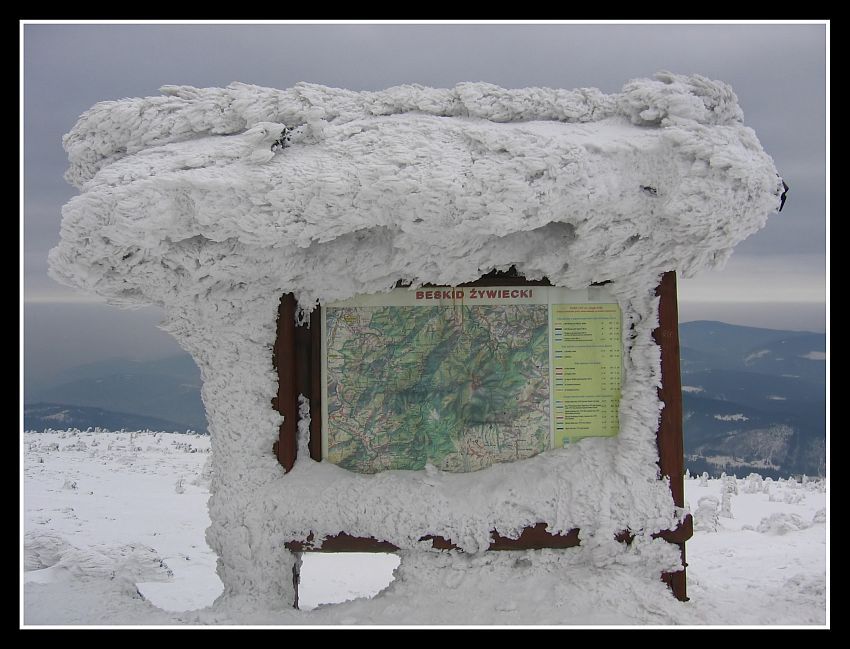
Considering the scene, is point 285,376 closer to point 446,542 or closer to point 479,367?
point 479,367

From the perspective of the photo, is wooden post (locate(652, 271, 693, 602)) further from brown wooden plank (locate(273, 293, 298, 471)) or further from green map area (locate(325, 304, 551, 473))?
brown wooden plank (locate(273, 293, 298, 471))

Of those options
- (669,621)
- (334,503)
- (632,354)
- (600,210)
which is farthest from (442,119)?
(669,621)

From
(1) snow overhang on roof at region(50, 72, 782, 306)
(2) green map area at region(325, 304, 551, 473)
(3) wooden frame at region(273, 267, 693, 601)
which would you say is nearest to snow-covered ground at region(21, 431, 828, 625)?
(3) wooden frame at region(273, 267, 693, 601)

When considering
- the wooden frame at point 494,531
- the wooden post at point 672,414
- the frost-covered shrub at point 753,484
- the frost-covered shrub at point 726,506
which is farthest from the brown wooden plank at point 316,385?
the frost-covered shrub at point 753,484

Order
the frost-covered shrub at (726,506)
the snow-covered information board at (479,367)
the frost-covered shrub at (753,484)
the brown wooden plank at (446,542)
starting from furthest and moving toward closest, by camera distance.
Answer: the frost-covered shrub at (753,484) < the frost-covered shrub at (726,506) < the snow-covered information board at (479,367) < the brown wooden plank at (446,542)

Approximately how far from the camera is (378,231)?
271 centimetres

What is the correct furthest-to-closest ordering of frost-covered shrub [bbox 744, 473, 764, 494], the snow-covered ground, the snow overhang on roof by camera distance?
frost-covered shrub [bbox 744, 473, 764, 494], the snow-covered ground, the snow overhang on roof

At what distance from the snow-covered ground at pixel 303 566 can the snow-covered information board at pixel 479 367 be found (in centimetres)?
57

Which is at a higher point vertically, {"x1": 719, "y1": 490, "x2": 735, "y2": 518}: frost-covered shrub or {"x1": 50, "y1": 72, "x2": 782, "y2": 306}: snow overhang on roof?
{"x1": 50, "y1": 72, "x2": 782, "y2": 306}: snow overhang on roof

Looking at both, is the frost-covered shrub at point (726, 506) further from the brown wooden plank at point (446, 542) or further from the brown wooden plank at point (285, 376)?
the brown wooden plank at point (285, 376)

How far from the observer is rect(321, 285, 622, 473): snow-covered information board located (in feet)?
9.86

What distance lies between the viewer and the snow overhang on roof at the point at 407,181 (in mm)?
2367

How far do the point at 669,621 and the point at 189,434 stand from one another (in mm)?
6207

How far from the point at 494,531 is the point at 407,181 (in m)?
1.50
